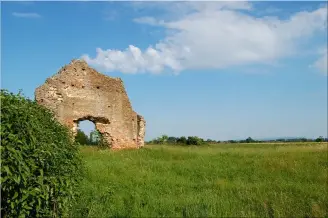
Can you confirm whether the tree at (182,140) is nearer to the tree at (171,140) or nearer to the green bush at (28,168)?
the tree at (171,140)

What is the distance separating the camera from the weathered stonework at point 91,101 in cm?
1973

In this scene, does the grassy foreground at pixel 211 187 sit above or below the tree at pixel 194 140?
below

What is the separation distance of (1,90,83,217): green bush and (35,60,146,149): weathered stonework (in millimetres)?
12934

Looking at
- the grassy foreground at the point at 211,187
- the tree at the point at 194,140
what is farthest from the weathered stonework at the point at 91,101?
the tree at the point at 194,140

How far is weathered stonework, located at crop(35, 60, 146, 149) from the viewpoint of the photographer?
19.7 m

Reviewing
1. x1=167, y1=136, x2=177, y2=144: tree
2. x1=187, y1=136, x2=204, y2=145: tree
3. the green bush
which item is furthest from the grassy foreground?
x1=167, y1=136, x2=177, y2=144: tree

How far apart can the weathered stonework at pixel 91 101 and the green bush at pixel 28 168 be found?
12934 mm

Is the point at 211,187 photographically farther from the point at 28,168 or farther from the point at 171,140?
the point at 171,140

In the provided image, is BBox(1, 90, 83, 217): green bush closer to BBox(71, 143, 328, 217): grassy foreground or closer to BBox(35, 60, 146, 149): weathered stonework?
BBox(71, 143, 328, 217): grassy foreground

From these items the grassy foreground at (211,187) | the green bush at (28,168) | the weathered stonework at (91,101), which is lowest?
the grassy foreground at (211,187)

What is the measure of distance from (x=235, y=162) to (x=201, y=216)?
26.9 ft

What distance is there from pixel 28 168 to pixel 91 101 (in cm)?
1514

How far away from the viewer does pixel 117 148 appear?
841 inches

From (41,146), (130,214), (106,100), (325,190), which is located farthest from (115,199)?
(106,100)
